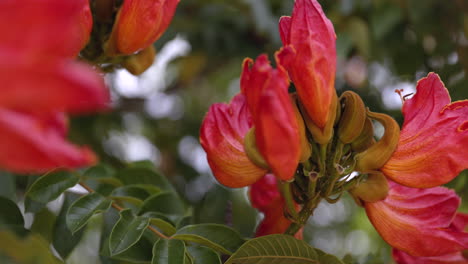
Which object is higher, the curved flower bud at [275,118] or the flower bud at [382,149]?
the curved flower bud at [275,118]

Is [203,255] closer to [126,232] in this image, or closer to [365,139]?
[126,232]

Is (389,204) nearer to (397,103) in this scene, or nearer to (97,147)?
(397,103)

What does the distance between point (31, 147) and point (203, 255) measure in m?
0.60

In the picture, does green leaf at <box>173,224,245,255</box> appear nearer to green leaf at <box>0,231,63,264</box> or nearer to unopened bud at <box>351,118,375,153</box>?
unopened bud at <box>351,118,375,153</box>

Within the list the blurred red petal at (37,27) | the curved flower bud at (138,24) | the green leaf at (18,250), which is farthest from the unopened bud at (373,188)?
the blurred red petal at (37,27)

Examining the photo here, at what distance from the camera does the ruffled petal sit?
449mm

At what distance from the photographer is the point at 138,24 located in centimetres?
118

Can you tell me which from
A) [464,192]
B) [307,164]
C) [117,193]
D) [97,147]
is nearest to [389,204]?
[307,164]

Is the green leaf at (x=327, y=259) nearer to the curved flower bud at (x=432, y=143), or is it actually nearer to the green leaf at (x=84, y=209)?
the curved flower bud at (x=432, y=143)

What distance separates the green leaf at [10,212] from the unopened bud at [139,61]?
43 centimetres

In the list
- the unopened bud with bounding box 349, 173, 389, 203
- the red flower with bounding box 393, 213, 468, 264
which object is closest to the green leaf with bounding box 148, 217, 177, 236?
the unopened bud with bounding box 349, 173, 389, 203

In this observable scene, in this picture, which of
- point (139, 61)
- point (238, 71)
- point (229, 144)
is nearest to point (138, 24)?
point (139, 61)

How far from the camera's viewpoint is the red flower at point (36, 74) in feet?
1.47

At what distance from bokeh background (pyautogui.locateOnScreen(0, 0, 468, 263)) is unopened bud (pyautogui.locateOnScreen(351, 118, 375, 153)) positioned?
1.22 feet
